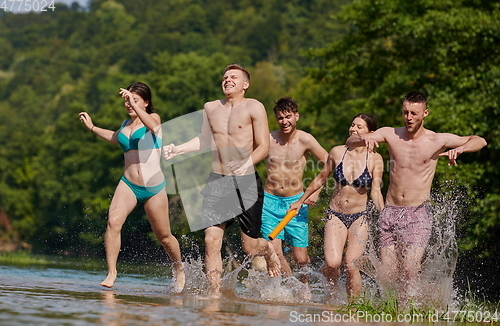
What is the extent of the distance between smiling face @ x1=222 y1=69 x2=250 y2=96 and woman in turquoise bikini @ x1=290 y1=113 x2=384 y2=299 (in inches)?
55.5

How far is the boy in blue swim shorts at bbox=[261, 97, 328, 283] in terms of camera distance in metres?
10.8

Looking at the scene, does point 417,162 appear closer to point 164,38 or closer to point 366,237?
point 366,237

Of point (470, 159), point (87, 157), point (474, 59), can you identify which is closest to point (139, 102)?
point (470, 159)

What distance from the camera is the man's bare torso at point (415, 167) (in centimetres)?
916

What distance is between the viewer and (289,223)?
35.7 ft

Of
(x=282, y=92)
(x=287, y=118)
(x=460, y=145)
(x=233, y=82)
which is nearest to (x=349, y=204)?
(x=287, y=118)

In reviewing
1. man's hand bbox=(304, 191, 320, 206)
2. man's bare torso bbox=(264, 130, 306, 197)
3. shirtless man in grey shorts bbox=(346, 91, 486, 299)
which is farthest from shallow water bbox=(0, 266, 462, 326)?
man's bare torso bbox=(264, 130, 306, 197)

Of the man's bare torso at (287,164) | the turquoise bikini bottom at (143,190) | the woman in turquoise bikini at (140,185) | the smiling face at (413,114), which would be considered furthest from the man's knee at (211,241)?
the smiling face at (413,114)

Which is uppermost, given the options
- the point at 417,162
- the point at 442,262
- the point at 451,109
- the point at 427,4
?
the point at 427,4

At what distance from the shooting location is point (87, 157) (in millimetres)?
55188

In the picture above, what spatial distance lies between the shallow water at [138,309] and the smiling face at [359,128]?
81.3 inches

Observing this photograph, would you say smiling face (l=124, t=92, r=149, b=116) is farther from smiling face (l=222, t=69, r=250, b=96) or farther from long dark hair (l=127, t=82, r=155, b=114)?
smiling face (l=222, t=69, r=250, b=96)

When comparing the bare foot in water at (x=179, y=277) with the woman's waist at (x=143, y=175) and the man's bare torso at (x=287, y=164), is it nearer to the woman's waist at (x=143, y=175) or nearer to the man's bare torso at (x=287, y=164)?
the woman's waist at (x=143, y=175)

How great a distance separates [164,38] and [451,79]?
4424 inches
